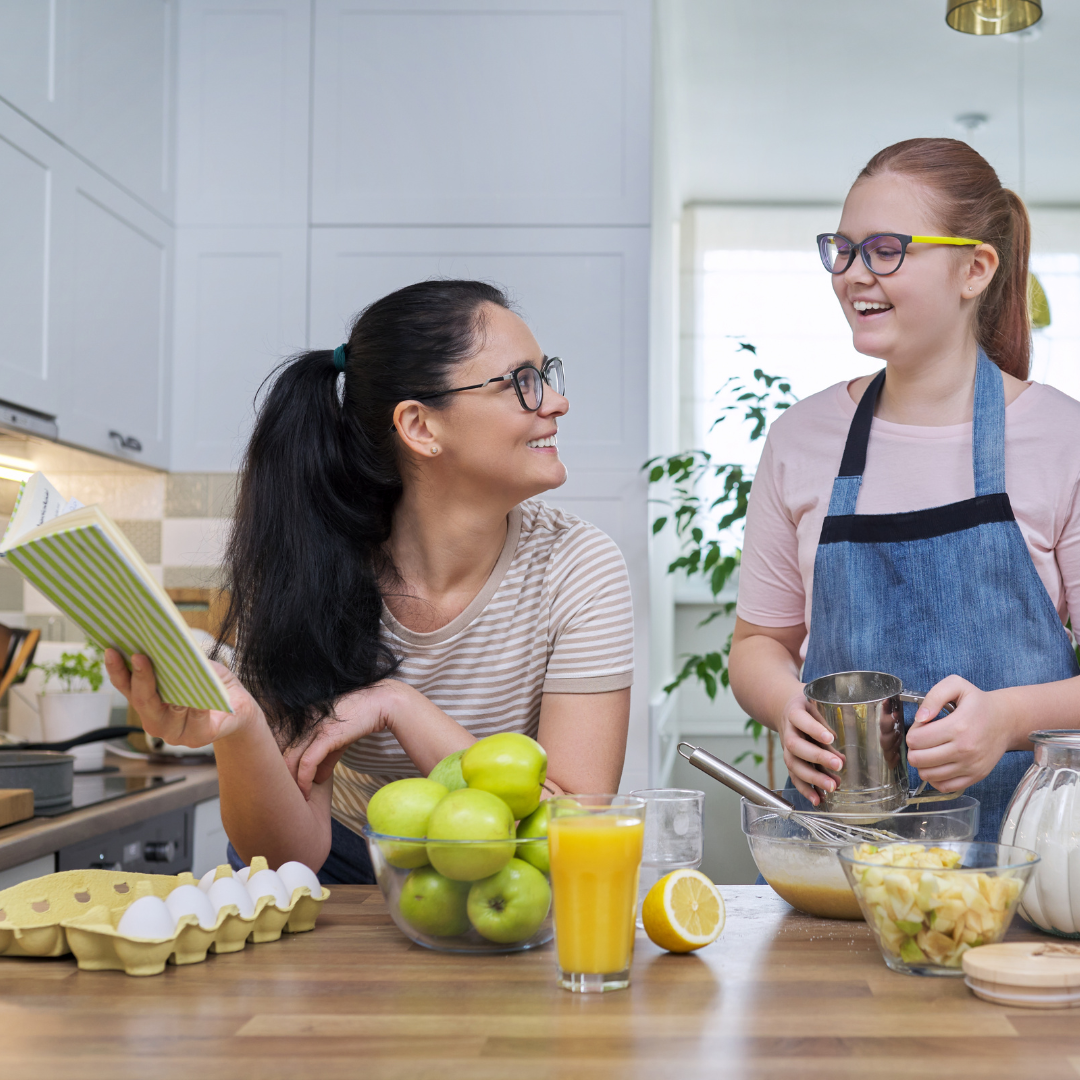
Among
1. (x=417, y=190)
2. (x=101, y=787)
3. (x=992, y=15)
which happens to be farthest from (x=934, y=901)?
(x=992, y=15)

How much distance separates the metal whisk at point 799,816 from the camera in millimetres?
966

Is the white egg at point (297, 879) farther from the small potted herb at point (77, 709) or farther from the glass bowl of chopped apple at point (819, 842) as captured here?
the small potted herb at point (77, 709)

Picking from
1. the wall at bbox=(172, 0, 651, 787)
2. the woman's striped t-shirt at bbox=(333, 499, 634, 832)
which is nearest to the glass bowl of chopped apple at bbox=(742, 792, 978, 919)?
the woman's striped t-shirt at bbox=(333, 499, 634, 832)

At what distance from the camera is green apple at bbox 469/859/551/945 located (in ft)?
2.76

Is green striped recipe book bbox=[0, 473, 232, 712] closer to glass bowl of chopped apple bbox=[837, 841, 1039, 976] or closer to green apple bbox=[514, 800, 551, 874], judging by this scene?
green apple bbox=[514, 800, 551, 874]

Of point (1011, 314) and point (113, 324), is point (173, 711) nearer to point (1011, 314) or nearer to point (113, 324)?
point (1011, 314)

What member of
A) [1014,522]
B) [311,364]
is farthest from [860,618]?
[311,364]

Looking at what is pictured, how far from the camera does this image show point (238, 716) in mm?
1077

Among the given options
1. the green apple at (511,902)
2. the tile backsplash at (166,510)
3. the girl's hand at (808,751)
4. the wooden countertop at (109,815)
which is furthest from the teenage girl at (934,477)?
the tile backsplash at (166,510)

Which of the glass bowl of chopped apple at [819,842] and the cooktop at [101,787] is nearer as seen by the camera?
the glass bowl of chopped apple at [819,842]

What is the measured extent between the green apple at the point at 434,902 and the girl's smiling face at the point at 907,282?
77cm

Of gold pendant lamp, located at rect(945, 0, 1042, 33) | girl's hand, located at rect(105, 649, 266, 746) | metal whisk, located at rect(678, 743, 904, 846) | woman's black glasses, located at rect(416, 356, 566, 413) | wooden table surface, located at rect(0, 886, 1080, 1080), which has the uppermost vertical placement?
gold pendant lamp, located at rect(945, 0, 1042, 33)

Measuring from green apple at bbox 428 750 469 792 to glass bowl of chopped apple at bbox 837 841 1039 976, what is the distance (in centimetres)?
30

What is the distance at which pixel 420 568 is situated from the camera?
4.76ft
